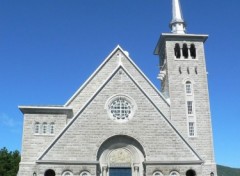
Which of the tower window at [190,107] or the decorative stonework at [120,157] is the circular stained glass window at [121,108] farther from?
the tower window at [190,107]

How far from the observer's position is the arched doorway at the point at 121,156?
32594mm

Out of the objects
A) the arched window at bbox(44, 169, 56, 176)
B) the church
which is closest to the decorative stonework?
the church

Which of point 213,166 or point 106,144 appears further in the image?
point 213,166

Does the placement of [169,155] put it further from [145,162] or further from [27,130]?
[27,130]

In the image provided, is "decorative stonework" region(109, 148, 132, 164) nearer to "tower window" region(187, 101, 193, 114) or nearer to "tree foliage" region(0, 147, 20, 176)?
"tower window" region(187, 101, 193, 114)

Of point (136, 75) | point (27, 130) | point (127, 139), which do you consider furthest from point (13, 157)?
point (127, 139)

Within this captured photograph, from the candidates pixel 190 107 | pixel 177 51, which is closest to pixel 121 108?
pixel 190 107

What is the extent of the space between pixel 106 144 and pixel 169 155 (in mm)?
5391

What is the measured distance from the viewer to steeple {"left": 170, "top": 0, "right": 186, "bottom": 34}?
46125 millimetres

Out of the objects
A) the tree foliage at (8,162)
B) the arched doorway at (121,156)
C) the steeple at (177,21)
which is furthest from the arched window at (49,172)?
the tree foliage at (8,162)

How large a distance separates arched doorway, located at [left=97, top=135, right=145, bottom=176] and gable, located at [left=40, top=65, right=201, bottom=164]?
0.74m

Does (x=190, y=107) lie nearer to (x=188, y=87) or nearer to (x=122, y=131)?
(x=188, y=87)

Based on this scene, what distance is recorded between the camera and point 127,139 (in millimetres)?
33000

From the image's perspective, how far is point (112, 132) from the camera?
3256 cm
